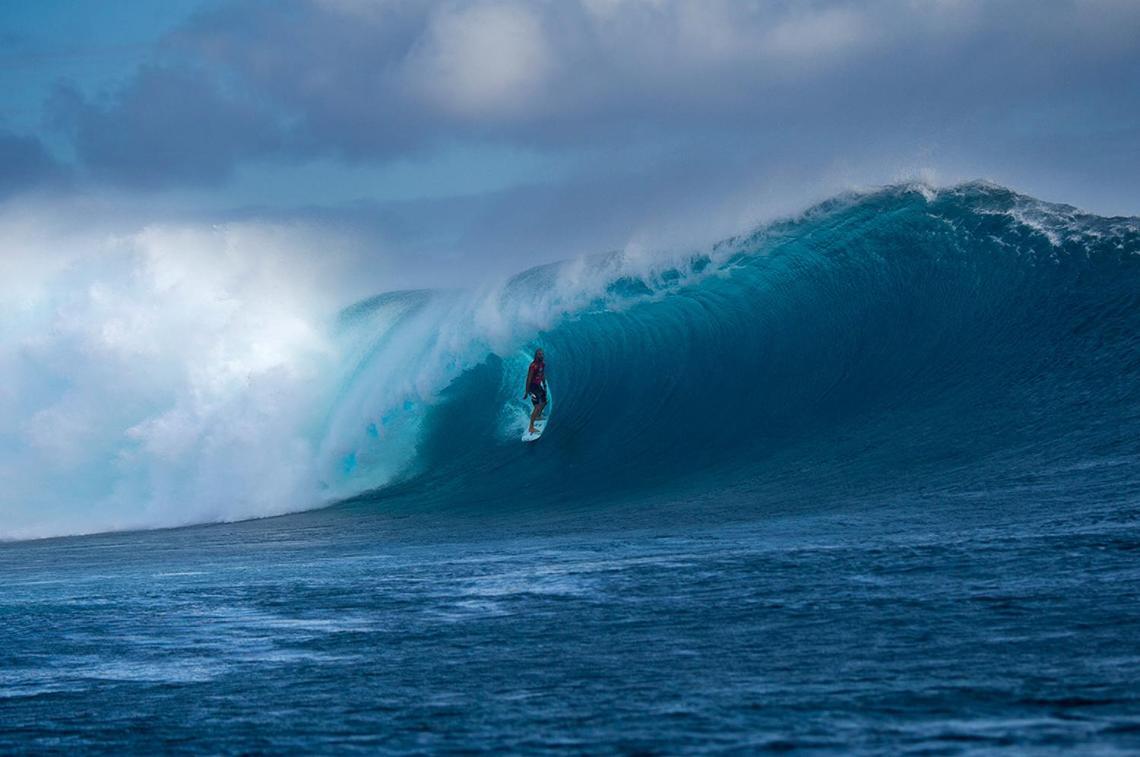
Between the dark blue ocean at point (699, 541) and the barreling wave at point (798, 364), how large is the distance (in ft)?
0.18

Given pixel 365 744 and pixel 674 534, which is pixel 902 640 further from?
pixel 674 534

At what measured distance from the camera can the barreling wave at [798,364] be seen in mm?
11602

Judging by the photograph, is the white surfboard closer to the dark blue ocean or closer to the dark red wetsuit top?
the dark blue ocean

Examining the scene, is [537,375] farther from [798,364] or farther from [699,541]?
[699,541]

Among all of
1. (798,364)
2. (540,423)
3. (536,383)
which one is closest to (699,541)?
(798,364)

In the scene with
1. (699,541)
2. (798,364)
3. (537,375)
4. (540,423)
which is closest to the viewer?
(699,541)

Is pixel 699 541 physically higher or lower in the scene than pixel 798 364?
lower

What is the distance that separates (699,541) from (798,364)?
754 centimetres

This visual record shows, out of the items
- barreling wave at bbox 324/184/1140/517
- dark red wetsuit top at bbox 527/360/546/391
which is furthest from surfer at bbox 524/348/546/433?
barreling wave at bbox 324/184/1140/517

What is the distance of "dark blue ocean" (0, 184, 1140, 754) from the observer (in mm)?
4250

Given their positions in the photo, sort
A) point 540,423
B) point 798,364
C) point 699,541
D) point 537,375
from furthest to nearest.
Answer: point 540,423
point 537,375
point 798,364
point 699,541

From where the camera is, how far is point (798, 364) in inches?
610

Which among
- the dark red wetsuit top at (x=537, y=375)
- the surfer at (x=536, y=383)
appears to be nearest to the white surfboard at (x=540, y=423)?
the surfer at (x=536, y=383)

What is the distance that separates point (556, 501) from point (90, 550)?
4357 mm
